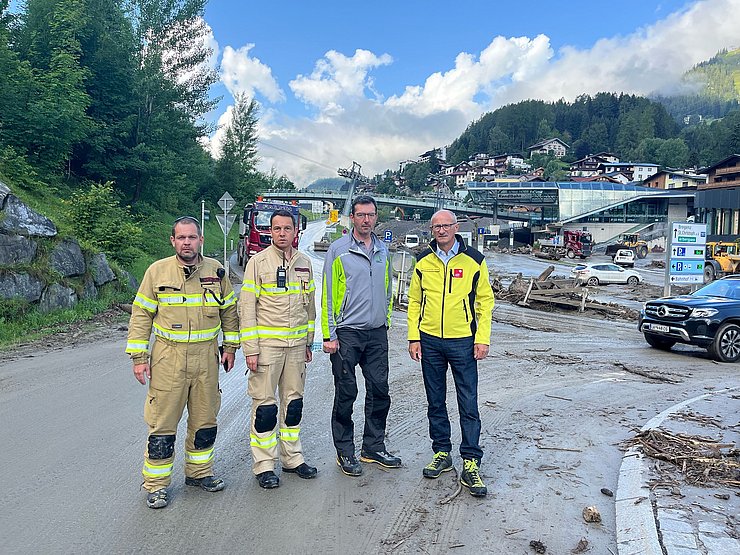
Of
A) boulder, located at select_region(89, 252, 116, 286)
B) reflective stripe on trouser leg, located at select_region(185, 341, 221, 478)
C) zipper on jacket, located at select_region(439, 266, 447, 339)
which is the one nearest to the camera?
reflective stripe on trouser leg, located at select_region(185, 341, 221, 478)

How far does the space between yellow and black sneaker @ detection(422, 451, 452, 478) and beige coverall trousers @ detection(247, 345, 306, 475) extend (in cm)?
105

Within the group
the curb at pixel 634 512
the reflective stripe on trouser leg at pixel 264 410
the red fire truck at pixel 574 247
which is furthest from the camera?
the red fire truck at pixel 574 247

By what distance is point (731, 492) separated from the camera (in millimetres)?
4535

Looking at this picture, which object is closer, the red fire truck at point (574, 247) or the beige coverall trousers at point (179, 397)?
the beige coverall trousers at point (179, 397)

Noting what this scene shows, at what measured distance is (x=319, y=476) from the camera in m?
4.83

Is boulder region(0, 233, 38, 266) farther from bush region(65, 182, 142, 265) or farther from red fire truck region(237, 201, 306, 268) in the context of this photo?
red fire truck region(237, 201, 306, 268)

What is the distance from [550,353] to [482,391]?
4109 mm

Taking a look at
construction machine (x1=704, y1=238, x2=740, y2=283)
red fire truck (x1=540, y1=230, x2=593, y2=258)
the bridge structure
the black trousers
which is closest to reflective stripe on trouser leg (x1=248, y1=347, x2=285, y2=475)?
the black trousers

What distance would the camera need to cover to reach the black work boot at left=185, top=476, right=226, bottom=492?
14.7 ft

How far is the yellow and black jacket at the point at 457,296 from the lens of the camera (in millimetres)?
4875

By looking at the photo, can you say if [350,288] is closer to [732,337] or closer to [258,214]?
[732,337]

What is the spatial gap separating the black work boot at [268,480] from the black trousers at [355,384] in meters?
0.65

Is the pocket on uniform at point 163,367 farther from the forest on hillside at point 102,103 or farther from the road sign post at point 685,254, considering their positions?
the road sign post at point 685,254

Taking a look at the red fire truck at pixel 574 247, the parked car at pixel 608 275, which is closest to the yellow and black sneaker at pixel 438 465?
the parked car at pixel 608 275
